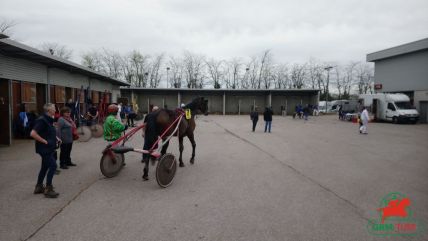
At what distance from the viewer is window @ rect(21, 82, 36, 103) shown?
38.3 ft

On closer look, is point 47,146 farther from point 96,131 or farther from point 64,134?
point 96,131

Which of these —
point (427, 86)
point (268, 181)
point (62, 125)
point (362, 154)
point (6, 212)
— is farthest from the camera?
point (427, 86)

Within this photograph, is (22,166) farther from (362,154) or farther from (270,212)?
(362,154)

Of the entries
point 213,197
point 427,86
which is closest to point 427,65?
point 427,86

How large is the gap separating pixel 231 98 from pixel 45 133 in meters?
34.6

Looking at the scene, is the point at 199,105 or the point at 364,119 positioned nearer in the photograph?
the point at 199,105

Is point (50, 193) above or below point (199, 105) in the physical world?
below

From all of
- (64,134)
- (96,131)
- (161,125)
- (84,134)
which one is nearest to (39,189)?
(64,134)

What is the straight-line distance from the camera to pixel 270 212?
13.2 feet

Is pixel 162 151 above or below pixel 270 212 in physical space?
above

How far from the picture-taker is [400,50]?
2875cm

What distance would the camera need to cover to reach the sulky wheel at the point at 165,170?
5016 millimetres

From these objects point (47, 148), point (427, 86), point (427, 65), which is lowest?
point (47, 148)

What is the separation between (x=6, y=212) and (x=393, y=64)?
36429 millimetres
